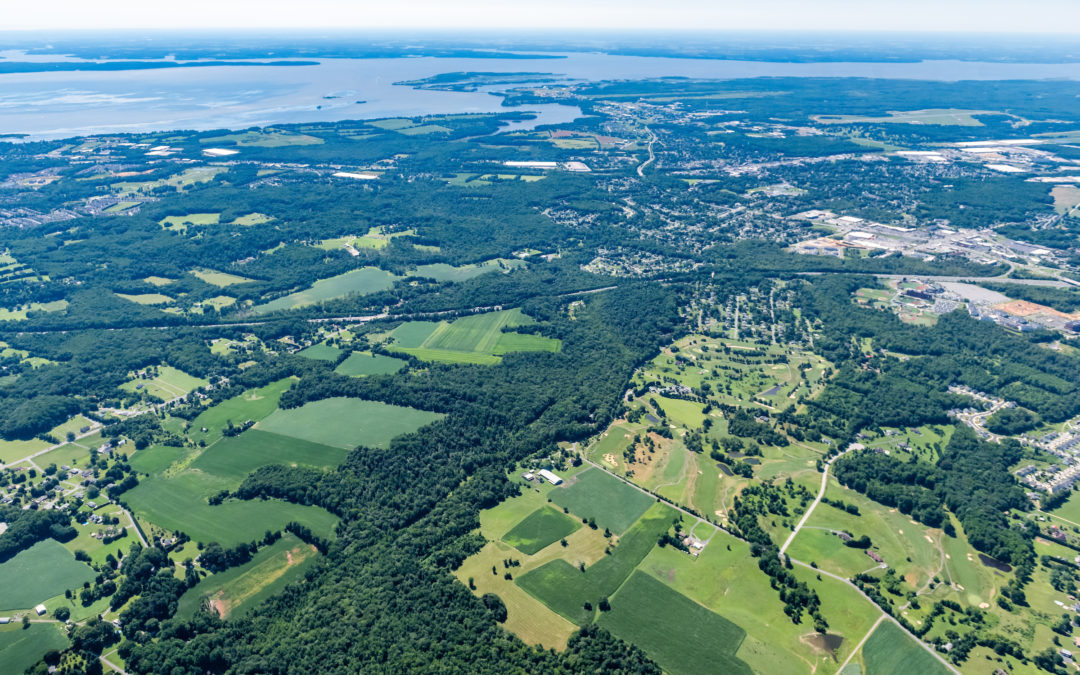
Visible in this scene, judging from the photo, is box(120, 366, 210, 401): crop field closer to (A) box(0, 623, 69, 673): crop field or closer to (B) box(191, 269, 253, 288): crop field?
(B) box(191, 269, 253, 288): crop field

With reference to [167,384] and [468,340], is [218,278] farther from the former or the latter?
[468,340]

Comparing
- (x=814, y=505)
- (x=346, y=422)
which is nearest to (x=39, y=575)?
(x=346, y=422)

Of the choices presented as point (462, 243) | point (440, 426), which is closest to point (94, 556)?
point (440, 426)

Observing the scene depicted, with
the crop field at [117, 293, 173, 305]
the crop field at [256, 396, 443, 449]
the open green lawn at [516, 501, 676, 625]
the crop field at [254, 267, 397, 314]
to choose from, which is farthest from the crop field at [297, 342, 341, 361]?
the open green lawn at [516, 501, 676, 625]

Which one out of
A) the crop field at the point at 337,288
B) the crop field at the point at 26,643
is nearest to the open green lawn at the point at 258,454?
the crop field at the point at 26,643

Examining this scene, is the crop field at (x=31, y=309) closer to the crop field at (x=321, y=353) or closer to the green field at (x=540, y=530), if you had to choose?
the crop field at (x=321, y=353)

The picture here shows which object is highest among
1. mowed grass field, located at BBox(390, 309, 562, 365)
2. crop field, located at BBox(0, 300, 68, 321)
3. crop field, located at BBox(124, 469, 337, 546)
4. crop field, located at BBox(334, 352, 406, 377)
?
mowed grass field, located at BBox(390, 309, 562, 365)
